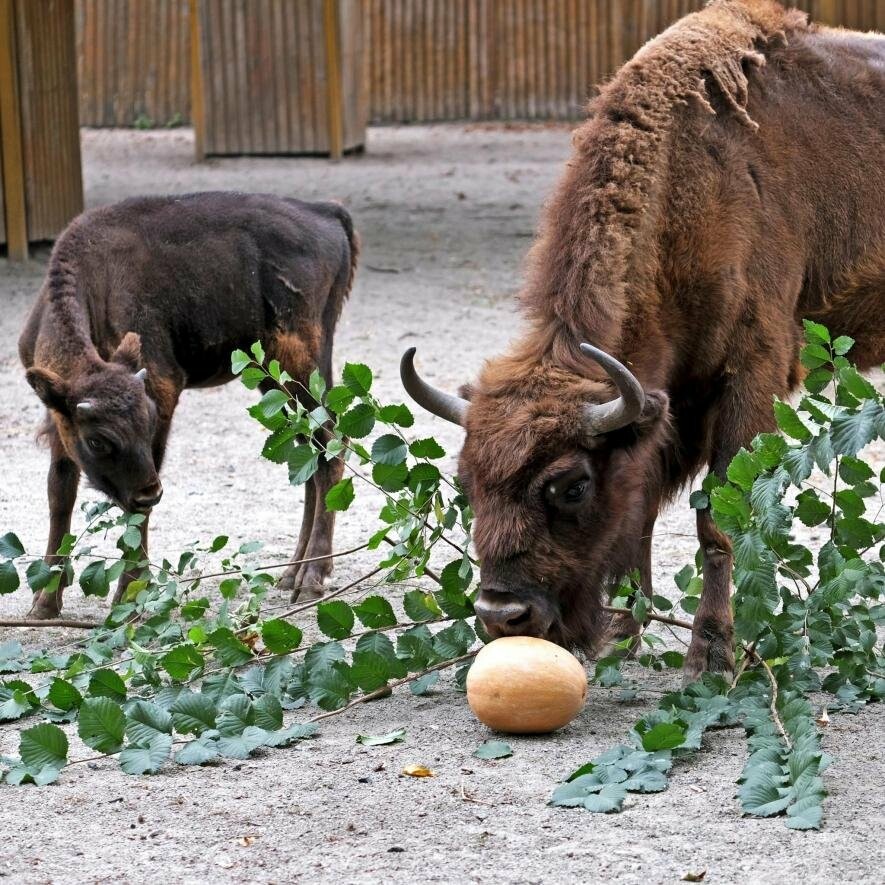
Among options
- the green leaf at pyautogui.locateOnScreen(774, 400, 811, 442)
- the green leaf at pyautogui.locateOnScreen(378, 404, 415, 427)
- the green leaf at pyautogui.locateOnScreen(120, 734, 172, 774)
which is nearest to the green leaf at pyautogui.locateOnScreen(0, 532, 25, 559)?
the green leaf at pyautogui.locateOnScreen(120, 734, 172, 774)

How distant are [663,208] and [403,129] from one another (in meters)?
17.3

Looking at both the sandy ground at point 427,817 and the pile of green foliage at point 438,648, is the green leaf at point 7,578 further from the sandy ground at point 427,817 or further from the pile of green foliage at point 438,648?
the sandy ground at point 427,817

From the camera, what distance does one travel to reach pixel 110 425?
5562 millimetres

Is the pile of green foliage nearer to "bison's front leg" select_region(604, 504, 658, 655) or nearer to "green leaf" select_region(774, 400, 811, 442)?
"green leaf" select_region(774, 400, 811, 442)

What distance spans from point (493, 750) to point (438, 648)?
0.61m

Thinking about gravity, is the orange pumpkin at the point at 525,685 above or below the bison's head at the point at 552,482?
below

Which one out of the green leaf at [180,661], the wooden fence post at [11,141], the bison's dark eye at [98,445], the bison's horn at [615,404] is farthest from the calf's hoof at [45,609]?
the wooden fence post at [11,141]

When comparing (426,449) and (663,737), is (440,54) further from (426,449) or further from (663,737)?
(663,737)

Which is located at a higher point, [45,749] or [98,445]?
[98,445]

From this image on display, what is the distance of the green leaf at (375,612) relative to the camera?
14.6 ft

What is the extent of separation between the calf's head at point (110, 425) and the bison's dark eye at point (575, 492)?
2076mm

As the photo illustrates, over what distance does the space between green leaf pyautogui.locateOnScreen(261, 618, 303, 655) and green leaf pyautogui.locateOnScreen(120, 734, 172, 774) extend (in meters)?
0.49

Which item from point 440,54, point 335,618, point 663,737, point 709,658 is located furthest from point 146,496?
point 440,54

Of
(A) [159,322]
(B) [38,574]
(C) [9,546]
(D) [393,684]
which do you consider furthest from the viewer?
(A) [159,322]
